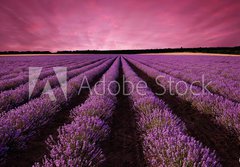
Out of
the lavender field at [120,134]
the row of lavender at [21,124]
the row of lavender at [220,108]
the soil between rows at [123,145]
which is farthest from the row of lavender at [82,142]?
the row of lavender at [220,108]

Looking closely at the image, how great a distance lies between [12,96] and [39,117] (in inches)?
73.1

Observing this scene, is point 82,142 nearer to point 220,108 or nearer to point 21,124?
point 21,124

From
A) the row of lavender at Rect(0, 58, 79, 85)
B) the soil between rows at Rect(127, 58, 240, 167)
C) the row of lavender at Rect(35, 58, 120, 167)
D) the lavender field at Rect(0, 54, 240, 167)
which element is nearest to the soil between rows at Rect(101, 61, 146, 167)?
the lavender field at Rect(0, 54, 240, 167)

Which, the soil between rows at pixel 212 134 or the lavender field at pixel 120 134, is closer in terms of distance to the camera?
the lavender field at pixel 120 134

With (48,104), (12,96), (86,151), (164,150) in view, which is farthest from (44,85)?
(164,150)

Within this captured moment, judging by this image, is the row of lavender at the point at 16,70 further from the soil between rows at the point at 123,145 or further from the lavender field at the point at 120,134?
the soil between rows at the point at 123,145

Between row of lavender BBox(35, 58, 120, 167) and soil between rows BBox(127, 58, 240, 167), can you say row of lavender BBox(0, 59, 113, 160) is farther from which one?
soil between rows BBox(127, 58, 240, 167)

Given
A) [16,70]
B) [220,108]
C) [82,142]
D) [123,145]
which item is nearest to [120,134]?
[123,145]

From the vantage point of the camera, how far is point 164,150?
8.09 feet

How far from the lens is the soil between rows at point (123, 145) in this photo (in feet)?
9.49

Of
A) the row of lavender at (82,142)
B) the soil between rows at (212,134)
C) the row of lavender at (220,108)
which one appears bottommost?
the soil between rows at (212,134)

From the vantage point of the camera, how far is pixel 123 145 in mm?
3416

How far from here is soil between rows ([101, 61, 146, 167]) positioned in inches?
114

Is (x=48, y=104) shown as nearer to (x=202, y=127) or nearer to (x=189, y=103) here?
(x=202, y=127)
